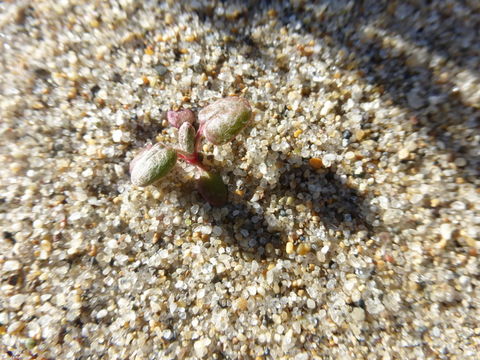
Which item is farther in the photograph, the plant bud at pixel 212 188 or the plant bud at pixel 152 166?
the plant bud at pixel 212 188

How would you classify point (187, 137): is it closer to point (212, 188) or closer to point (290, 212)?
point (212, 188)

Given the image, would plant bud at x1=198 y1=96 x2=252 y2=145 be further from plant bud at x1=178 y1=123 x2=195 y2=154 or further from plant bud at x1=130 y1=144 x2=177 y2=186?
plant bud at x1=130 y1=144 x2=177 y2=186

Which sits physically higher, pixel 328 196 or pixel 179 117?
pixel 179 117

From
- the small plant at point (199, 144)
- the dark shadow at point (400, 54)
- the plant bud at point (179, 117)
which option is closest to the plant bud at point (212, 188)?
the small plant at point (199, 144)

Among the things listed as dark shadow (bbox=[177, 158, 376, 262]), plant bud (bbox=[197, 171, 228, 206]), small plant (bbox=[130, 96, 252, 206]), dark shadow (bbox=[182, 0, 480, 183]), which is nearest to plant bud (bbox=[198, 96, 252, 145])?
small plant (bbox=[130, 96, 252, 206])

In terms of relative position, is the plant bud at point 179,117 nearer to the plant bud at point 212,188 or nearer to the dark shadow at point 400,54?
the plant bud at point 212,188

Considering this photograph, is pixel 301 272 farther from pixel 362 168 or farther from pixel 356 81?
pixel 356 81

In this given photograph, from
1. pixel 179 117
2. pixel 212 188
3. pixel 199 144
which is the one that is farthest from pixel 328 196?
pixel 179 117
